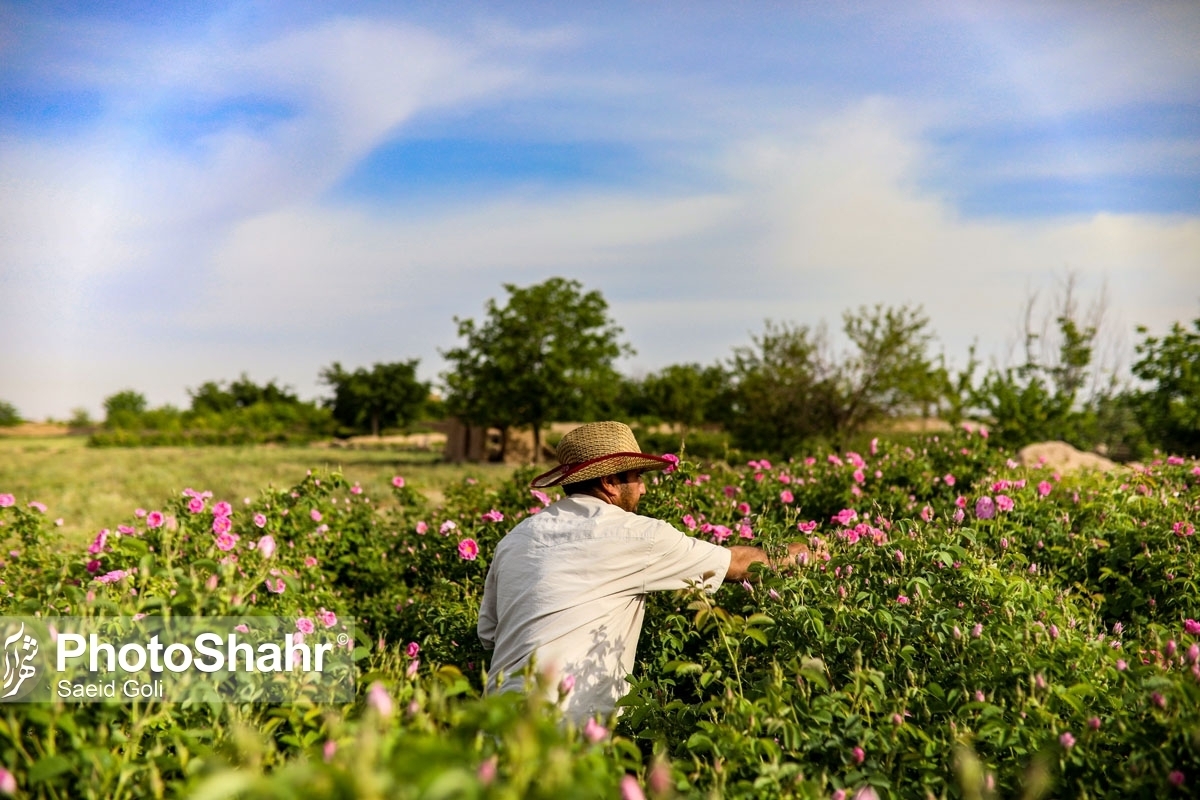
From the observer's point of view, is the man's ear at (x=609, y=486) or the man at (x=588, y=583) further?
the man's ear at (x=609, y=486)

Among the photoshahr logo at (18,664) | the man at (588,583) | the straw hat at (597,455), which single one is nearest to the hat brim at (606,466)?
the straw hat at (597,455)

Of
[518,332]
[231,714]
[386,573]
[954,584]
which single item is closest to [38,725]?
[231,714]

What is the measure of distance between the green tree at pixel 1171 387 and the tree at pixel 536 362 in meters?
16.6

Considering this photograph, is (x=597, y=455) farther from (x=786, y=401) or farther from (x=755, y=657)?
(x=786, y=401)

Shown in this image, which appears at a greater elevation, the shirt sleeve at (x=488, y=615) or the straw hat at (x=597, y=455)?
the straw hat at (x=597, y=455)

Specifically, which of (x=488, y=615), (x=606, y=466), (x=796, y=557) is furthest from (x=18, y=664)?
(x=796, y=557)

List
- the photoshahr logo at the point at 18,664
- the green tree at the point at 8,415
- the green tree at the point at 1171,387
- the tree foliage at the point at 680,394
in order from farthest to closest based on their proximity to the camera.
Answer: the green tree at the point at 8,415
the tree foliage at the point at 680,394
the green tree at the point at 1171,387
the photoshahr logo at the point at 18,664

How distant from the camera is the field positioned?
1.84 metres

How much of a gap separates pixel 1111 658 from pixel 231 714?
2.63 m

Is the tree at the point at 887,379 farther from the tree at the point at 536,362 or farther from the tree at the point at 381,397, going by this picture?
the tree at the point at 381,397

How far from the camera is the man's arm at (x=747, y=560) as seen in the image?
11.2 feet

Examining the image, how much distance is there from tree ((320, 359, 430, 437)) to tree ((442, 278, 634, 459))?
22860mm

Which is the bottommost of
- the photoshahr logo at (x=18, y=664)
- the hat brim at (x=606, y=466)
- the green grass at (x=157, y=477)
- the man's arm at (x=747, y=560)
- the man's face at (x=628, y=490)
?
the green grass at (x=157, y=477)

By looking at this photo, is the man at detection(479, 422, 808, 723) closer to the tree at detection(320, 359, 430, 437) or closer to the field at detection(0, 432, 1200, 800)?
the field at detection(0, 432, 1200, 800)
